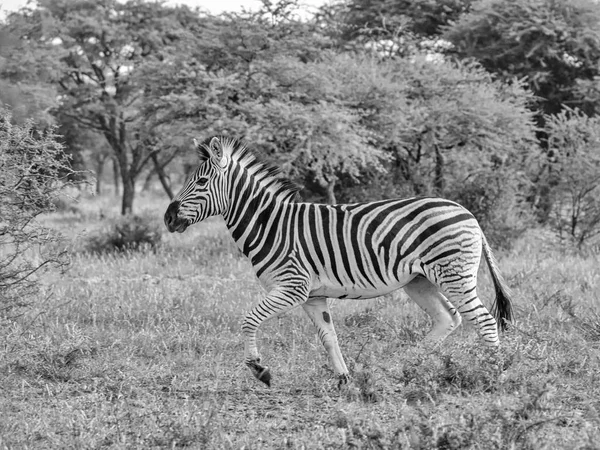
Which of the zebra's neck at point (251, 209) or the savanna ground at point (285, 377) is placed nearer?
the savanna ground at point (285, 377)

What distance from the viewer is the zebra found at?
648 cm

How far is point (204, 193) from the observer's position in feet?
21.9

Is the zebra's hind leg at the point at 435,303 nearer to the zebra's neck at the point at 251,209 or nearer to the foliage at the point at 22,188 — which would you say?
the zebra's neck at the point at 251,209

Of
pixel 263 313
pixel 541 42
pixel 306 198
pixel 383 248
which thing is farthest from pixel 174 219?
pixel 541 42

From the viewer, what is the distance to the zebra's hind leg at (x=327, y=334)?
6397 mm

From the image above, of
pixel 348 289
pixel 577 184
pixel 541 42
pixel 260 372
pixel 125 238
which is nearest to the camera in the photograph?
pixel 260 372

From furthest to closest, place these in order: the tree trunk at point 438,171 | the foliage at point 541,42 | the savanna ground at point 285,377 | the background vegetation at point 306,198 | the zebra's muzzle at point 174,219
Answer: the foliage at point 541,42
the tree trunk at point 438,171
the zebra's muzzle at point 174,219
the background vegetation at point 306,198
the savanna ground at point 285,377

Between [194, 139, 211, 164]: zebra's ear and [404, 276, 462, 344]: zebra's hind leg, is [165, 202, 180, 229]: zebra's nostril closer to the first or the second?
[194, 139, 211, 164]: zebra's ear

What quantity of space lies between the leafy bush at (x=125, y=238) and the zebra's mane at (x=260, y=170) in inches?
326

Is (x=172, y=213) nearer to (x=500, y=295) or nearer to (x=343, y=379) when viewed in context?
(x=343, y=379)

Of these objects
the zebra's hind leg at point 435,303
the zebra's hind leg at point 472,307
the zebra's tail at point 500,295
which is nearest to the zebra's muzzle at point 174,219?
the zebra's hind leg at point 435,303

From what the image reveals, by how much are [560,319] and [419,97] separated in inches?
427

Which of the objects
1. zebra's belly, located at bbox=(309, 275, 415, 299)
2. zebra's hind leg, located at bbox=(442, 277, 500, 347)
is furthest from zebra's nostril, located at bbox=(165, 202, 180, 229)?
zebra's hind leg, located at bbox=(442, 277, 500, 347)

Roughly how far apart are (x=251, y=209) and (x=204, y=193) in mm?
417
